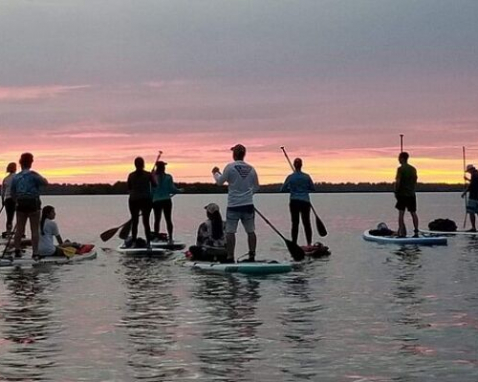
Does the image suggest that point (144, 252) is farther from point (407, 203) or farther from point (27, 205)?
point (407, 203)

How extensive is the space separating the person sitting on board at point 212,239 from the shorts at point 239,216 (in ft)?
2.47

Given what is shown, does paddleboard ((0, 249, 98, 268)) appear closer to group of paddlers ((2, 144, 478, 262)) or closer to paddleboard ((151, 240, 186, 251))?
group of paddlers ((2, 144, 478, 262))

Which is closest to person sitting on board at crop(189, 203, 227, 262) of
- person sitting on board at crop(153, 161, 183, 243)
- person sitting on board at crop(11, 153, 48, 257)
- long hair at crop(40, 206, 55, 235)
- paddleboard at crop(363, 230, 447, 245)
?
long hair at crop(40, 206, 55, 235)

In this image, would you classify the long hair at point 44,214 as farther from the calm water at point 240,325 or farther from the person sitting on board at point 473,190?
the person sitting on board at point 473,190

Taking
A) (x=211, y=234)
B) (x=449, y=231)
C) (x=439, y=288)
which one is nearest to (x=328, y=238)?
(x=449, y=231)

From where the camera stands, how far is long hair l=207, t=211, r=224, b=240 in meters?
17.3

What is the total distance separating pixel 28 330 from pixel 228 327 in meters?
2.11

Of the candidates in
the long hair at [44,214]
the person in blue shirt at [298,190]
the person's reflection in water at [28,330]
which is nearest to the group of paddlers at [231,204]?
the person in blue shirt at [298,190]

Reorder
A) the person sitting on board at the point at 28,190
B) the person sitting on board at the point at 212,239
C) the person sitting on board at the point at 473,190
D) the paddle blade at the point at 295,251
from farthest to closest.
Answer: the person sitting on board at the point at 473,190
the paddle blade at the point at 295,251
the person sitting on board at the point at 28,190
the person sitting on board at the point at 212,239

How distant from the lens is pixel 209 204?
18.2m

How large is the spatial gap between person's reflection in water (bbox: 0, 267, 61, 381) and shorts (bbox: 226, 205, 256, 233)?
10.1ft

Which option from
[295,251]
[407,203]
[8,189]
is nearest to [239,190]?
[295,251]

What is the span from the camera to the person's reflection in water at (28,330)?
836 cm

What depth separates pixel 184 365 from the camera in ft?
27.9
